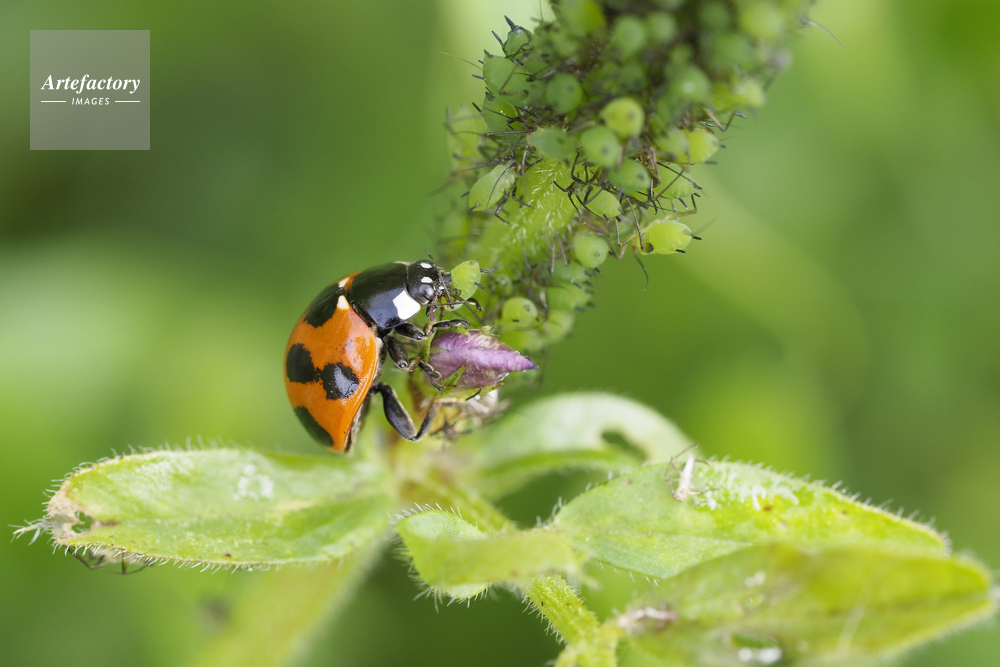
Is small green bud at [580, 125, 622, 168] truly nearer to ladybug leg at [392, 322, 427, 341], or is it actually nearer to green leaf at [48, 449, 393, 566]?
ladybug leg at [392, 322, 427, 341]

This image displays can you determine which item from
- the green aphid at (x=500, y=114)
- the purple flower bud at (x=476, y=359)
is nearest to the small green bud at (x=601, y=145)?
the green aphid at (x=500, y=114)

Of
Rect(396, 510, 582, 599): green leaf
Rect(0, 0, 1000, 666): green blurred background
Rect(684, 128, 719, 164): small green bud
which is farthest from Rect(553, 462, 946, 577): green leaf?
Rect(0, 0, 1000, 666): green blurred background

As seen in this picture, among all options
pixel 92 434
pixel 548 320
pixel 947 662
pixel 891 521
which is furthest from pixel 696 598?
pixel 92 434

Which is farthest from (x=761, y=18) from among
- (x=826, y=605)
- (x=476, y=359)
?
(x=826, y=605)

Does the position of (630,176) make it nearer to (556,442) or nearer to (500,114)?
(500,114)

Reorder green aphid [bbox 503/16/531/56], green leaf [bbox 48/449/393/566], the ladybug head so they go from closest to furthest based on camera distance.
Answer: green aphid [bbox 503/16/531/56] → green leaf [bbox 48/449/393/566] → the ladybug head

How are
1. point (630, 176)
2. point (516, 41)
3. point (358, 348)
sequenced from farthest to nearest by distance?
point (358, 348) → point (516, 41) → point (630, 176)

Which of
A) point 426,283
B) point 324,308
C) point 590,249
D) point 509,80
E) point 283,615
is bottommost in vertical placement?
point 283,615
